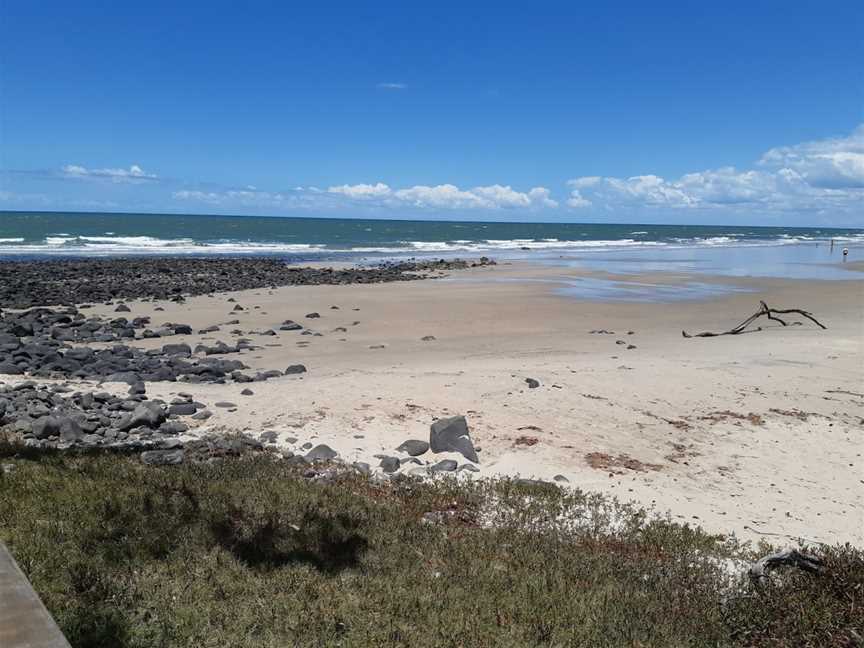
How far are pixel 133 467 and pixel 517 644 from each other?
442 cm

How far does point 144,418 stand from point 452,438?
158 inches

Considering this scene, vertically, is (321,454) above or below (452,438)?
below

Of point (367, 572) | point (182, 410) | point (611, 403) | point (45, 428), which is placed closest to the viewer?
point (367, 572)

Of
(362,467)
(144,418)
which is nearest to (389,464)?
(362,467)

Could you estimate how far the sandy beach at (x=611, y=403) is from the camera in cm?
777

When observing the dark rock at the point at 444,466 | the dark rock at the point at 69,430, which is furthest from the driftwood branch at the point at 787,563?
the dark rock at the point at 69,430

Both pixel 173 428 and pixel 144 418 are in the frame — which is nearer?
pixel 173 428

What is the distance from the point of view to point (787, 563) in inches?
201

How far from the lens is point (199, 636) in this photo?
12.6 feet

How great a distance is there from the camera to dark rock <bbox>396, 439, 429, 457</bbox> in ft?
27.6

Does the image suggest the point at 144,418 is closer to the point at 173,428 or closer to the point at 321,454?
the point at 173,428

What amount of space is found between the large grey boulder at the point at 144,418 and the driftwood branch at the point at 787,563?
7147mm

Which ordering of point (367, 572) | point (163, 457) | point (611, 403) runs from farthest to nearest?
1. point (611, 403)
2. point (163, 457)
3. point (367, 572)

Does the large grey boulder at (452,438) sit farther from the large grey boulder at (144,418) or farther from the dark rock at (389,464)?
the large grey boulder at (144,418)
